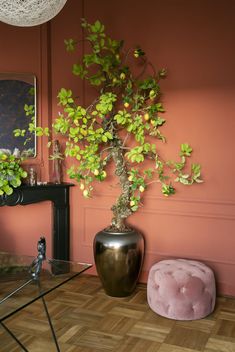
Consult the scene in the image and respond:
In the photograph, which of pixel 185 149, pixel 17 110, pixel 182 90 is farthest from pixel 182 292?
pixel 17 110

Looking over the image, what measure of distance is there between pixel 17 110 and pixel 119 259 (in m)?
1.75

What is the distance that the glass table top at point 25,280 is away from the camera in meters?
2.27

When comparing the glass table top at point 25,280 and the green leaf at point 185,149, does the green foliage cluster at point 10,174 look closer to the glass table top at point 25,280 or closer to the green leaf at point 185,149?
the glass table top at point 25,280

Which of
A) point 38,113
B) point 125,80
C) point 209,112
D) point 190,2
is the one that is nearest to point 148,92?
point 125,80

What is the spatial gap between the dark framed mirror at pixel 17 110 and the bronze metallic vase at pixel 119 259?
4.00 feet

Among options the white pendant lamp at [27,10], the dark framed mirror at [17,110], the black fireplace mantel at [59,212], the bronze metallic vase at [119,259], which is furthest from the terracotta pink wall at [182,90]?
the white pendant lamp at [27,10]

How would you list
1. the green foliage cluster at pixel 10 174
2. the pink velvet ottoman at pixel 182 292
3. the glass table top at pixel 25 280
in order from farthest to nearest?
the green foliage cluster at pixel 10 174, the pink velvet ottoman at pixel 182 292, the glass table top at pixel 25 280

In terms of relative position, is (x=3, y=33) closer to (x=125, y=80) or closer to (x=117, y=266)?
(x=125, y=80)

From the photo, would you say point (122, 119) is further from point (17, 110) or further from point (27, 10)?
point (27, 10)

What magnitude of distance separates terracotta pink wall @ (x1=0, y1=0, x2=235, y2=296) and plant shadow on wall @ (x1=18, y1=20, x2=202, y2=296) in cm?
13

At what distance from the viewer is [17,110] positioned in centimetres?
416

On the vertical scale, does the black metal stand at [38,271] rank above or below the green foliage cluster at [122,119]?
below

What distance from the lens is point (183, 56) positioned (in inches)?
147

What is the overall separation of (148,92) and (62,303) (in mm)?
1947
